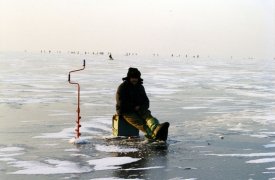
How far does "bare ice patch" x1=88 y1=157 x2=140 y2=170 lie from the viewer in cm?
791

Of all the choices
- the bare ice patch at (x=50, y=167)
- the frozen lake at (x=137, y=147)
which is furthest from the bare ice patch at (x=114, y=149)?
the bare ice patch at (x=50, y=167)

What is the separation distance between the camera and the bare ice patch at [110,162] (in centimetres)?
791

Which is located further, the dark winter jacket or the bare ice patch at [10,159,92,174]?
the dark winter jacket

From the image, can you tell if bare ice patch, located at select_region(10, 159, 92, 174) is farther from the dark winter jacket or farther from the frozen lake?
the dark winter jacket

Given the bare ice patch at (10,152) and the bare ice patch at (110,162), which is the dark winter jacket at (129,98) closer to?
the bare ice patch at (110,162)

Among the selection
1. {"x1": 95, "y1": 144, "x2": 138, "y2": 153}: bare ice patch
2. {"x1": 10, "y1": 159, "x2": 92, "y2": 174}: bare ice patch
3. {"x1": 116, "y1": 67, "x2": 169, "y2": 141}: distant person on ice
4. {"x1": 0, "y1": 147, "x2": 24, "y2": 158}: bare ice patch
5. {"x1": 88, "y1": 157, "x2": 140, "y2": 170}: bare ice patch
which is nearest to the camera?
{"x1": 10, "y1": 159, "x2": 92, "y2": 174}: bare ice patch

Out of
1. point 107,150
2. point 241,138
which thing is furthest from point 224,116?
point 107,150

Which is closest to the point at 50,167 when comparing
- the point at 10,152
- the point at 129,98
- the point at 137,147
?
the point at 10,152

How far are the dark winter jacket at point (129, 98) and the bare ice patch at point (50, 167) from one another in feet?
9.22

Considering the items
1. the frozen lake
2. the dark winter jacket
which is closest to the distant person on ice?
the dark winter jacket

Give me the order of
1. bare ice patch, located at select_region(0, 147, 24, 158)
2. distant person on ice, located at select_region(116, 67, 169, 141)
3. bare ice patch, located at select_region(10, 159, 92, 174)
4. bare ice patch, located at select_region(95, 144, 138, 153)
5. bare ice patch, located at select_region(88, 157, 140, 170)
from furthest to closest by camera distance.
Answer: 1. distant person on ice, located at select_region(116, 67, 169, 141)
2. bare ice patch, located at select_region(95, 144, 138, 153)
3. bare ice patch, located at select_region(0, 147, 24, 158)
4. bare ice patch, located at select_region(88, 157, 140, 170)
5. bare ice patch, located at select_region(10, 159, 92, 174)

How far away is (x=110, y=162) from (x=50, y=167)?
1.07 meters

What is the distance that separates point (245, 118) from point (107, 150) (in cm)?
649

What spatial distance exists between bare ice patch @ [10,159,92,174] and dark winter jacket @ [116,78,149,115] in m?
2.81
